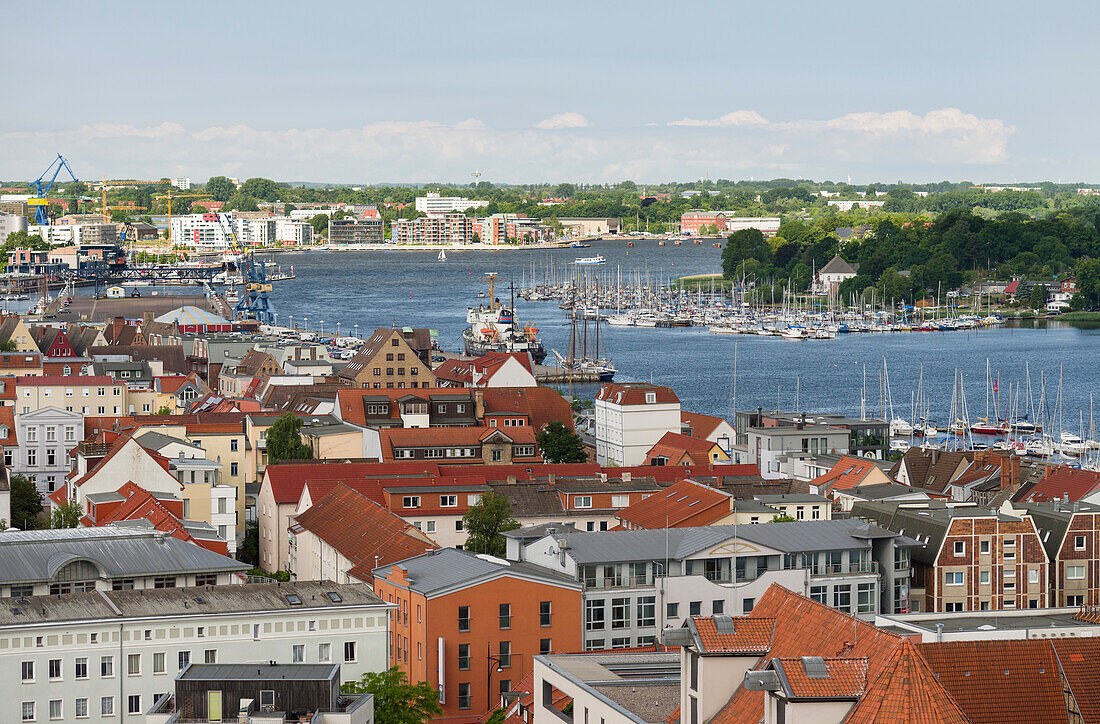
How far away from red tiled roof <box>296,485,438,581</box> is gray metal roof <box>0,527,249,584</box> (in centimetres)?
178

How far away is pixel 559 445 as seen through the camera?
97.3 ft

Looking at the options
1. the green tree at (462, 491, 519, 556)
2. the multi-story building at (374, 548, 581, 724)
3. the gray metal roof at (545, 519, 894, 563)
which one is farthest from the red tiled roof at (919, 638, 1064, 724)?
the green tree at (462, 491, 519, 556)

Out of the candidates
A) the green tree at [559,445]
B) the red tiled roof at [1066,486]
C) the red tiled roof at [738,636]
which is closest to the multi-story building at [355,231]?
the green tree at [559,445]

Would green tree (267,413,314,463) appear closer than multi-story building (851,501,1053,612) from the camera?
No

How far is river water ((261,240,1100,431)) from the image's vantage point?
161 ft

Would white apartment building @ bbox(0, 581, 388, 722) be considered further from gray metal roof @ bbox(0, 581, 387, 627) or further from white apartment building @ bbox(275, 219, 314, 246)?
white apartment building @ bbox(275, 219, 314, 246)

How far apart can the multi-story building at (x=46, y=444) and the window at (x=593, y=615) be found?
514 inches

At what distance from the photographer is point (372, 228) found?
7146 inches

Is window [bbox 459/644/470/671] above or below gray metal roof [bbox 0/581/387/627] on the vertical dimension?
below

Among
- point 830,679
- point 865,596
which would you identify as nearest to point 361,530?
Answer: point 865,596

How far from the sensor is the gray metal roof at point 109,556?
53.2ft

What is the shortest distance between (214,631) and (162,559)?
2.55 m

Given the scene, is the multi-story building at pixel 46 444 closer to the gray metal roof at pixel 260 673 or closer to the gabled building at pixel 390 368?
the gabled building at pixel 390 368

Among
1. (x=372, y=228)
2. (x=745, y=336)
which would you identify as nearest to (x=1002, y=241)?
(x=745, y=336)
